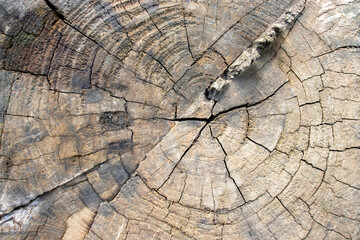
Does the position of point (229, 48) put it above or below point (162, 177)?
above

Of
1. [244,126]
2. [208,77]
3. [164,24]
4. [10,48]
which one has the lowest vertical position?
[10,48]

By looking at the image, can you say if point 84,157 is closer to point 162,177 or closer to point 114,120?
point 114,120

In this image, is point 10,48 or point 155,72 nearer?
point 10,48

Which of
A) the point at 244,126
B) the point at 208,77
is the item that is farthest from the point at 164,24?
the point at 244,126

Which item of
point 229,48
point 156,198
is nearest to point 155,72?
point 229,48

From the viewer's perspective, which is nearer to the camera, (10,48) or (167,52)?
(10,48)

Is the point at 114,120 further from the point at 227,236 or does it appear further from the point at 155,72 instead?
the point at 227,236
